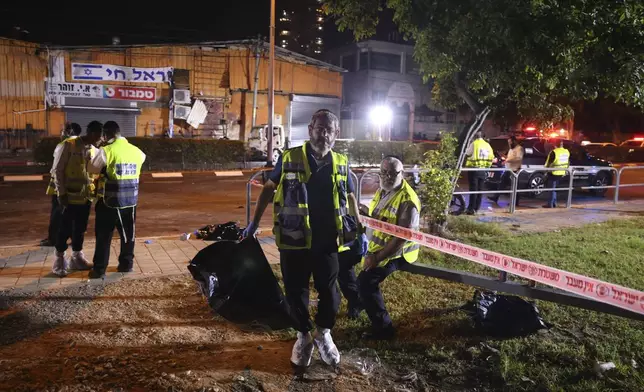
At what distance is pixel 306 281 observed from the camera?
3.96m

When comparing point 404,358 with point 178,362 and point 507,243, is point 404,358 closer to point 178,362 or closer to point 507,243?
point 178,362

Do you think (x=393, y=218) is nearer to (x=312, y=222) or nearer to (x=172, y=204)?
(x=312, y=222)

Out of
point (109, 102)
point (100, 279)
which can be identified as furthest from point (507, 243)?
point (109, 102)

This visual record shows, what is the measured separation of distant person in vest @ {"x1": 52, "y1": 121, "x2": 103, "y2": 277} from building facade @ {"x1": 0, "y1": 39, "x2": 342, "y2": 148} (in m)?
22.2

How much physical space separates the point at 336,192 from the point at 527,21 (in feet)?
14.5

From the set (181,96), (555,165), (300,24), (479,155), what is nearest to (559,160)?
(555,165)

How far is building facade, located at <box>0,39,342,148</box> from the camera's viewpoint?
25.5 metres

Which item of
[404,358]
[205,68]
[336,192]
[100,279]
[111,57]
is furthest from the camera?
[205,68]

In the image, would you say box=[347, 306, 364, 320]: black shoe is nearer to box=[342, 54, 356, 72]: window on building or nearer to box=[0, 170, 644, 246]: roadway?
box=[0, 170, 644, 246]: roadway

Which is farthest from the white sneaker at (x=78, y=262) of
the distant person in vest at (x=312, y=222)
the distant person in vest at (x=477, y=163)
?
the distant person in vest at (x=477, y=163)

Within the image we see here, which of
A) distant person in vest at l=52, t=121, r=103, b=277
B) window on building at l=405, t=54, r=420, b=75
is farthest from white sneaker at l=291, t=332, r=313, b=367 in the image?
window on building at l=405, t=54, r=420, b=75

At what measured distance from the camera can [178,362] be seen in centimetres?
400

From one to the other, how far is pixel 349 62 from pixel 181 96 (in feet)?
63.1

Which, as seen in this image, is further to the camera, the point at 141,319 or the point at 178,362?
the point at 141,319
